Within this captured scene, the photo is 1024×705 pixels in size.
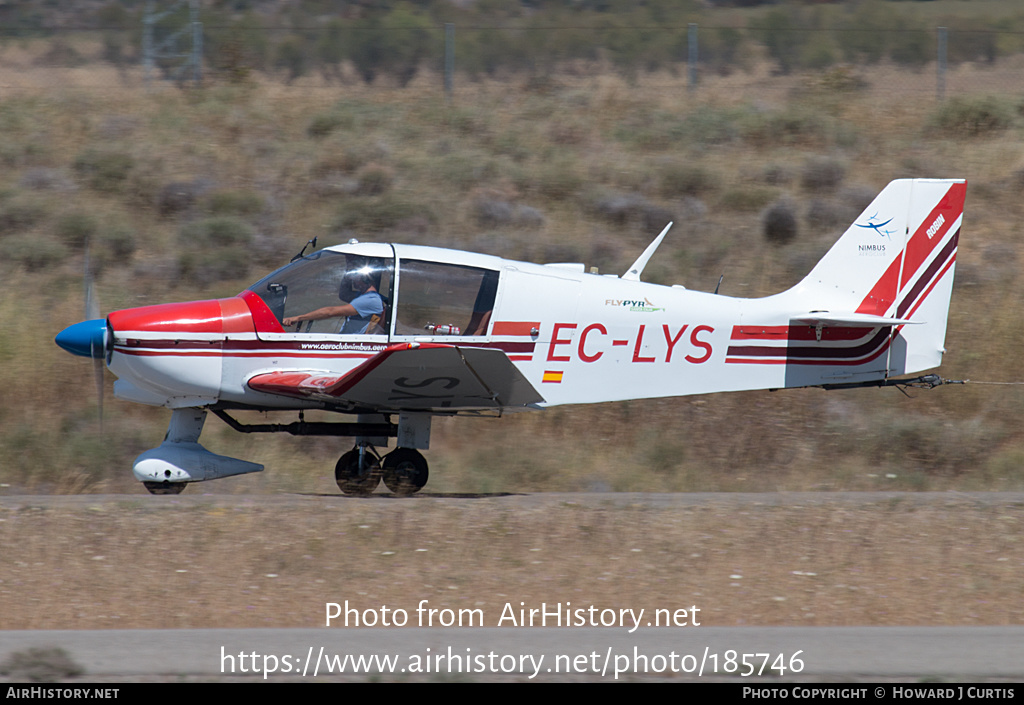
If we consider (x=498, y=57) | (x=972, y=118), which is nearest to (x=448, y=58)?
(x=498, y=57)

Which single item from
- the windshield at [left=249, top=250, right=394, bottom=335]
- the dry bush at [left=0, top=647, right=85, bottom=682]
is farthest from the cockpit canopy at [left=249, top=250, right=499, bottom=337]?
the dry bush at [left=0, top=647, right=85, bottom=682]

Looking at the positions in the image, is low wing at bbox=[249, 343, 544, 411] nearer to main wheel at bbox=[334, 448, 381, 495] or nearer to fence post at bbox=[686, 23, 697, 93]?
main wheel at bbox=[334, 448, 381, 495]

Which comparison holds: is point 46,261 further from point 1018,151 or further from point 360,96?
point 1018,151

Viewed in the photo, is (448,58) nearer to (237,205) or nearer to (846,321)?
(237,205)

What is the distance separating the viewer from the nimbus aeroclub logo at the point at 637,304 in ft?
31.3

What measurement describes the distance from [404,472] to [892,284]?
4647 millimetres

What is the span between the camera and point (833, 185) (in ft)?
62.3

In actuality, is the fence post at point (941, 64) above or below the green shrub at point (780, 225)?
above

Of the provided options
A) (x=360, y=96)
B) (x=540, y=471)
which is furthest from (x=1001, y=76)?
(x=540, y=471)

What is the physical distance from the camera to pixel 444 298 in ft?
30.5

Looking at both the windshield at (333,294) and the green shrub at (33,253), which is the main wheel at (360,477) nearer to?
the windshield at (333,294)

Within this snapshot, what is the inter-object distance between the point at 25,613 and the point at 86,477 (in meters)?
4.98

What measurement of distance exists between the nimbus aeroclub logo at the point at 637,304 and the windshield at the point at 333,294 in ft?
6.31

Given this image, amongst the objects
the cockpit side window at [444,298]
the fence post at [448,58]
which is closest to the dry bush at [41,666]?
the cockpit side window at [444,298]
